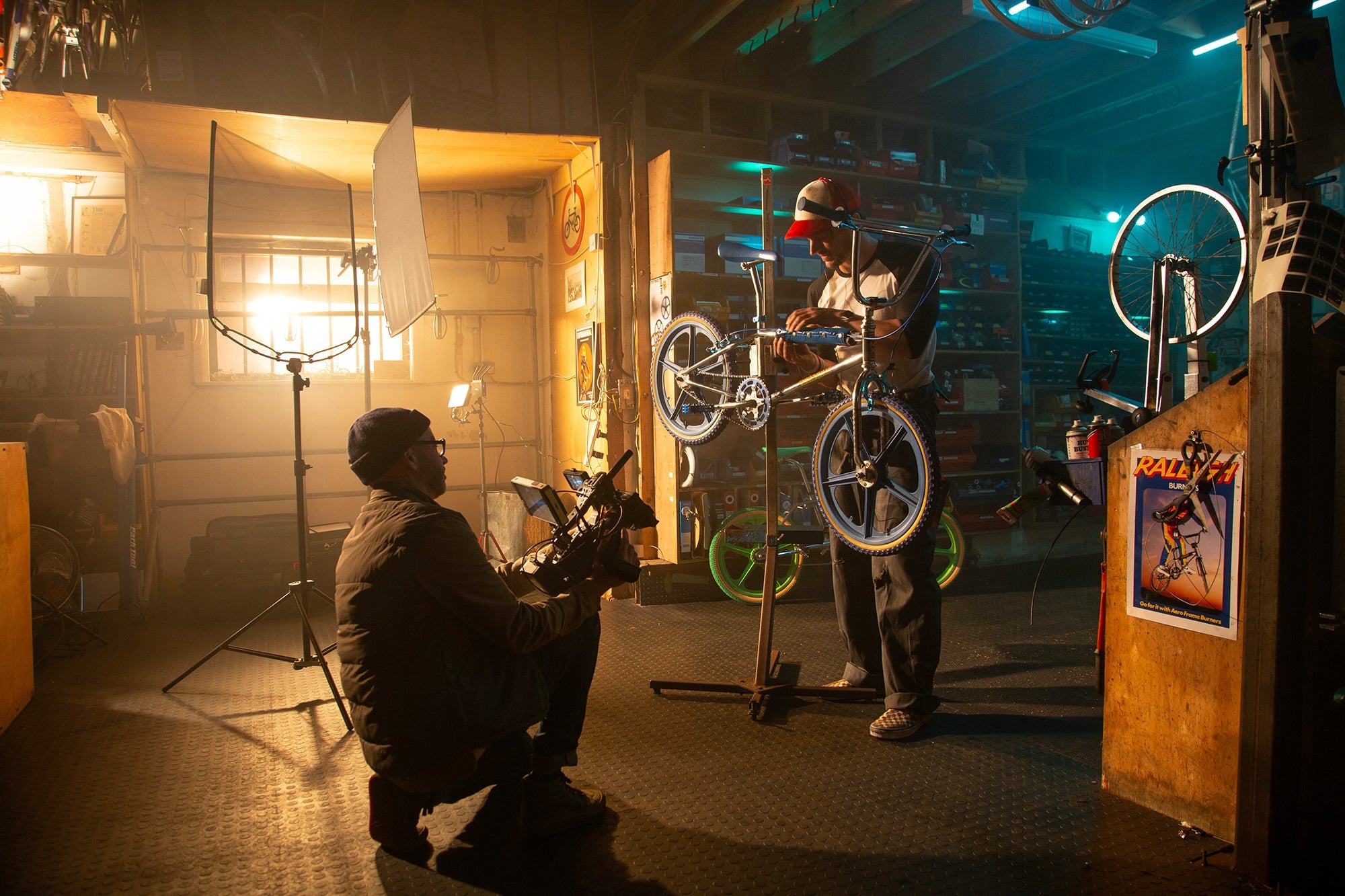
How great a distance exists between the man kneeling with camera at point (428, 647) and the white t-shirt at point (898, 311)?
1.11 meters

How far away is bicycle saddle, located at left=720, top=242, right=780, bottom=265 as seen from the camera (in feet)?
8.50

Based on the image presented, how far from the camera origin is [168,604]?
4.43m

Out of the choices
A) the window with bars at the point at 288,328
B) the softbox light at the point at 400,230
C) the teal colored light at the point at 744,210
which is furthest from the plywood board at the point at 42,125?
the teal colored light at the point at 744,210

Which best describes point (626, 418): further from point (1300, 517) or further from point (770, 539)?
point (1300, 517)

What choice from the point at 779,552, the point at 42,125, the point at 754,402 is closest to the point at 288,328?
the point at 42,125

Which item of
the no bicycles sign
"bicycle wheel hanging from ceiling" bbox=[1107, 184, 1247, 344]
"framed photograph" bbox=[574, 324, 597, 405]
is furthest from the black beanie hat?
the no bicycles sign

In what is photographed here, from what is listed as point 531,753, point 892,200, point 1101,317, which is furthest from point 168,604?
point 1101,317

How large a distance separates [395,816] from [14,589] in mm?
1915

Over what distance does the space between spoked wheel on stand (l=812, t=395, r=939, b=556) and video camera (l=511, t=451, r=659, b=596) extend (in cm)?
77

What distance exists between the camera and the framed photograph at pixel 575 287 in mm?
4848

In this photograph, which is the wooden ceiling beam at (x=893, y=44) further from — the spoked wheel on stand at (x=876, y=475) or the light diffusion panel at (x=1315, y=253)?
the light diffusion panel at (x=1315, y=253)

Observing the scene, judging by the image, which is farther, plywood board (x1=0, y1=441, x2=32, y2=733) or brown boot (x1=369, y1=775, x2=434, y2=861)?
plywood board (x1=0, y1=441, x2=32, y2=733)

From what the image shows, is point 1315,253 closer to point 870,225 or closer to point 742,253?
point 870,225

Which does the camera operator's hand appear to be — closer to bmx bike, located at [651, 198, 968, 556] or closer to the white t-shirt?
bmx bike, located at [651, 198, 968, 556]
